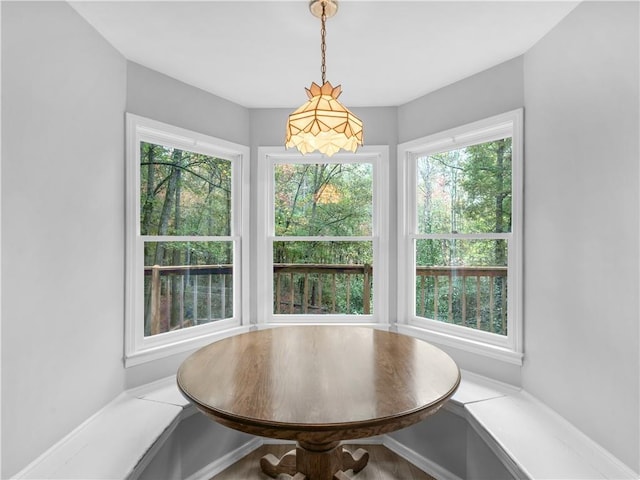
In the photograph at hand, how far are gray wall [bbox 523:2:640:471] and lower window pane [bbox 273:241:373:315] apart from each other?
1.19m

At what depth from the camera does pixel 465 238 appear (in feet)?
7.66

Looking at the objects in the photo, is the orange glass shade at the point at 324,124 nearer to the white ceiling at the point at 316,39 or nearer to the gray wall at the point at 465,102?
the white ceiling at the point at 316,39

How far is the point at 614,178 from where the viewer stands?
4.58ft

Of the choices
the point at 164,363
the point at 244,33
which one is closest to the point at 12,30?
the point at 244,33

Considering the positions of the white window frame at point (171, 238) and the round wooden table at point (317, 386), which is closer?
the round wooden table at point (317, 386)

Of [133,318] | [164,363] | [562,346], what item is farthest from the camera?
[164,363]

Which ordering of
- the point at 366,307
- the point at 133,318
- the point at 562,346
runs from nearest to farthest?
the point at 562,346 < the point at 133,318 < the point at 366,307

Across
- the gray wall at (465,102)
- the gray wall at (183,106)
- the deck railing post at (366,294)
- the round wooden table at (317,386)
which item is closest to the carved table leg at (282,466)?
the round wooden table at (317,386)

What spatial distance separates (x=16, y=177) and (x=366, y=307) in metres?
2.31

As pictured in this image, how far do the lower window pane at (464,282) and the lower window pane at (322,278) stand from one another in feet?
A: 1.44

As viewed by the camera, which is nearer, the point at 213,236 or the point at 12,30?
the point at 12,30

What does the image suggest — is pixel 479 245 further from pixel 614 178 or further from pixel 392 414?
pixel 392 414

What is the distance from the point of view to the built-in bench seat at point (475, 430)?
4.39ft

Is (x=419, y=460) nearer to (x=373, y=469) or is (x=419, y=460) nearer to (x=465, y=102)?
(x=373, y=469)
